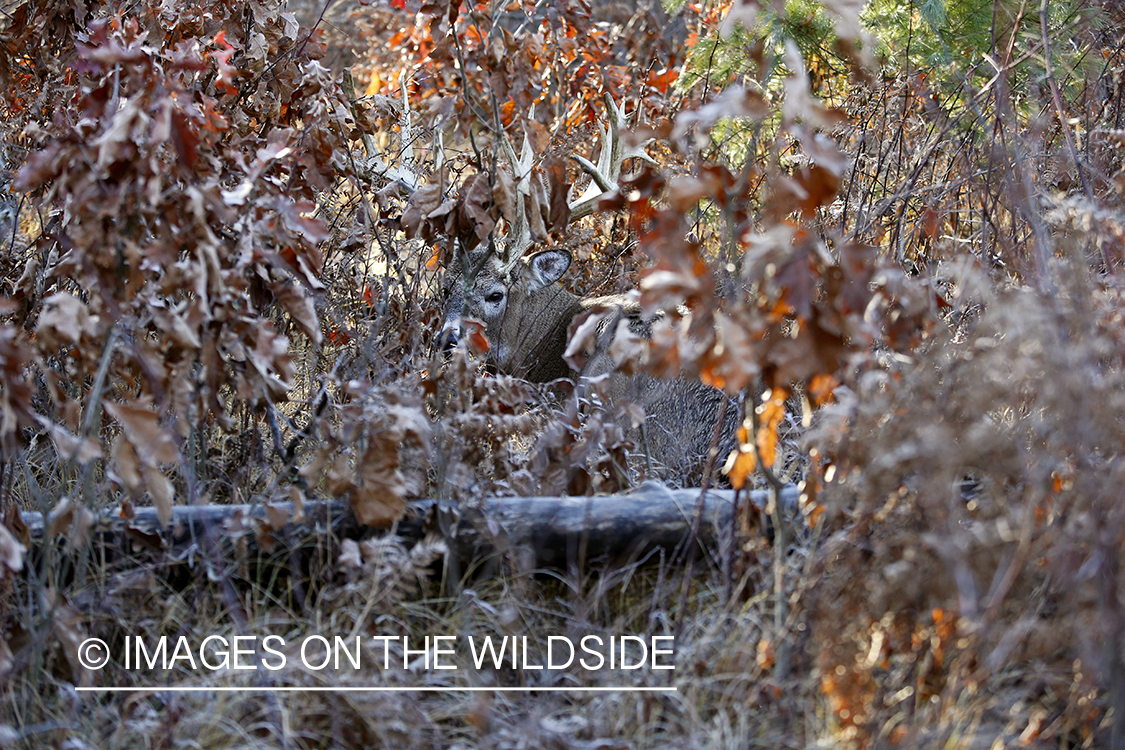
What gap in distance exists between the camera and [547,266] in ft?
21.3

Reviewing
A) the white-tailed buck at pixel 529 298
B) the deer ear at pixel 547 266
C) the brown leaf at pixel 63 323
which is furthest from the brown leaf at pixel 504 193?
the deer ear at pixel 547 266

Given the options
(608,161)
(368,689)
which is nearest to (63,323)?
(368,689)

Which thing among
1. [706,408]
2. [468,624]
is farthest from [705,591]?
[706,408]

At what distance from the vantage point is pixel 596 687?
2533 millimetres

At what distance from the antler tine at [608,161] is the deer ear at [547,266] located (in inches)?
11.8

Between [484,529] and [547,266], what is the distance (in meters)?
3.74

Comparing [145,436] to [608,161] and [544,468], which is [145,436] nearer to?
[544,468]

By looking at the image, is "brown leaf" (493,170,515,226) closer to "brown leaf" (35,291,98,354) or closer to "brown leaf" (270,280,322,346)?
"brown leaf" (270,280,322,346)

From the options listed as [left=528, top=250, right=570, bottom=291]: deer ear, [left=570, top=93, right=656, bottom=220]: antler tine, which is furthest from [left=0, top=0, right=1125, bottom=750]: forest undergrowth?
[left=528, top=250, right=570, bottom=291]: deer ear

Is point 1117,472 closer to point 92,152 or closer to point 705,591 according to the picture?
point 705,591

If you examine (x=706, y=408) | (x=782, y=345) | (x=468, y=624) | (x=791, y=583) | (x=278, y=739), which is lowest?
(x=278, y=739)

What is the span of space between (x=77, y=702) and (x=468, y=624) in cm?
111

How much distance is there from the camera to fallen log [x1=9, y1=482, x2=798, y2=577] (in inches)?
116

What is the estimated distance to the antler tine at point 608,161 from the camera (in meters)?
6.19
